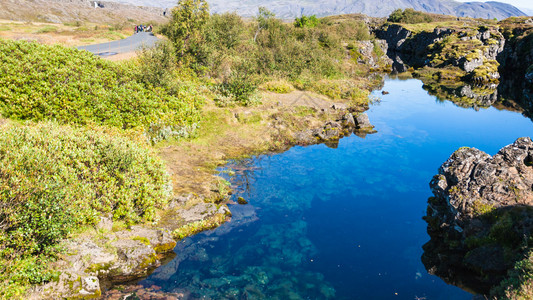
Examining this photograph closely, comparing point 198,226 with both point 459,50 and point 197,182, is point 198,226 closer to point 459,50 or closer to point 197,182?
point 197,182

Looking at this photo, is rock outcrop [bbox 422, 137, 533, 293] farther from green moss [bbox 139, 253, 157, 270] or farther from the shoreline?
green moss [bbox 139, 253, 157, 270]

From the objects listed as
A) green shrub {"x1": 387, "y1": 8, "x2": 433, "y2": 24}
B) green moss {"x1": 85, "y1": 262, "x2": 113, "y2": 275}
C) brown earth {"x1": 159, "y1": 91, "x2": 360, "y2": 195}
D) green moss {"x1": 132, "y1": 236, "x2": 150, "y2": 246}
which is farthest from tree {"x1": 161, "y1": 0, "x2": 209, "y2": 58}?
green shrub {"x1": 387, "y1": 8, "x2": 433, "y2": 24}

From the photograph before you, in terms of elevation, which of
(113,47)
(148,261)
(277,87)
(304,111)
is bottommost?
(148,261)

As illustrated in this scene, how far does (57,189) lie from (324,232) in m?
14.5

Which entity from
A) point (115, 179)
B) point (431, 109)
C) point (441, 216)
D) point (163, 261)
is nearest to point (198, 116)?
point (115, 179)

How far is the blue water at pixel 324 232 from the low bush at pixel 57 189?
13.4 feet

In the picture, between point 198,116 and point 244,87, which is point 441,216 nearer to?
point 198,116

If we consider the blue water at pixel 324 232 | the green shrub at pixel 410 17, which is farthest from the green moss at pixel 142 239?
the green shrub at pixel 410 17

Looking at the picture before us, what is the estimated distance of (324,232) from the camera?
1866cm

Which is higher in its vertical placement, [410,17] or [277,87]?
[410,17]

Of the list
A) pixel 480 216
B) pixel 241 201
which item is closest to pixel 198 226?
pixel 241 201

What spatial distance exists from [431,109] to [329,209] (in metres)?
38.7

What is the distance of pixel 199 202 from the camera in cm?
1933

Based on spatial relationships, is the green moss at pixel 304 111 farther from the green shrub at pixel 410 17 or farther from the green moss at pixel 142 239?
the green shrub at pixel 410 17
